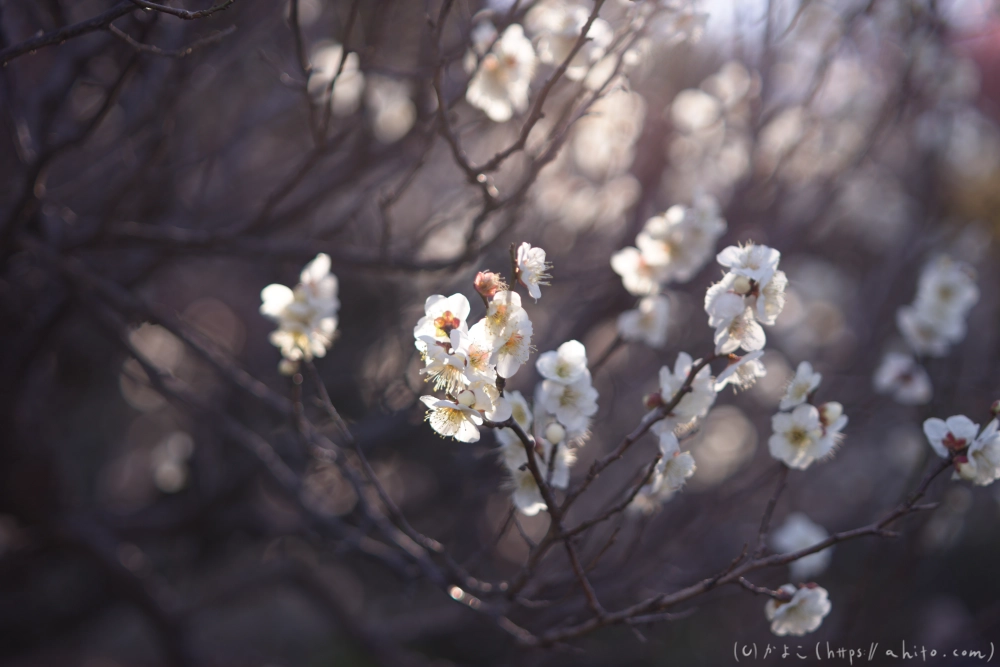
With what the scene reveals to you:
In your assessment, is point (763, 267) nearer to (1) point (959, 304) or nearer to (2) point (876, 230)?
(1) point (959, 304)

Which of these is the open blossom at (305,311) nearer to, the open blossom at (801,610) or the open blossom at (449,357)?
the open blossom at (449,357)

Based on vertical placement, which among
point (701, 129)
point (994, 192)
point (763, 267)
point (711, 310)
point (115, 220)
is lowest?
point (115, 220)

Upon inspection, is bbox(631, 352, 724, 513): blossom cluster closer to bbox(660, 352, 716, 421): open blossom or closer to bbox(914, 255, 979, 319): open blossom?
bbox(660, 352, 716, 421): open blossom

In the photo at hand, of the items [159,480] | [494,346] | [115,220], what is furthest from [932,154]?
[159,480]

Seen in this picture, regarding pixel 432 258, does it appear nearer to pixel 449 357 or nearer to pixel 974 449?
pixel 449 357

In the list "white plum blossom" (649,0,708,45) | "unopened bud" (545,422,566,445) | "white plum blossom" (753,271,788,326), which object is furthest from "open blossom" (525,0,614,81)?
"unopened bud" (545,422,566,445)

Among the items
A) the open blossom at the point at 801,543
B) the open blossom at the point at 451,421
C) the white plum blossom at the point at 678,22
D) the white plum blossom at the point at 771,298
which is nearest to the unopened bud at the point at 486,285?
the open blossom at the point at 451,421
